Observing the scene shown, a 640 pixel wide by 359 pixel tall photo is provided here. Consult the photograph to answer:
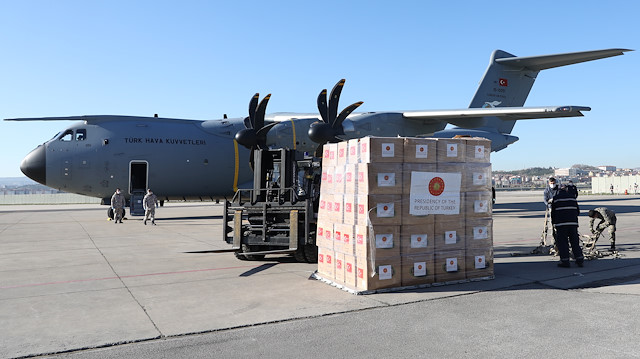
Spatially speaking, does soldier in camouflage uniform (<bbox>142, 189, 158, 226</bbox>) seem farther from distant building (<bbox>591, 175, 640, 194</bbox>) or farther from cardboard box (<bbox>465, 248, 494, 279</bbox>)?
distant building (<bbox>591, 175, 640, 194</bbox>)

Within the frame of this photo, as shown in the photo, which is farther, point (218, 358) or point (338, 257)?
point (338, 257)

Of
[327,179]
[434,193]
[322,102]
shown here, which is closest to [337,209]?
[327,179]

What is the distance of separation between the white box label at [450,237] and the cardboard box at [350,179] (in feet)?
4.94

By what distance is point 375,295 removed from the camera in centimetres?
623

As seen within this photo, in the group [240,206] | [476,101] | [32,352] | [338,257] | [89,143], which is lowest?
[32,352]

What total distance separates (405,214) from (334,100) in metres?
7.55

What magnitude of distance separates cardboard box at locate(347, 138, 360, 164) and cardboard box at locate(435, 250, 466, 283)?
1807mm

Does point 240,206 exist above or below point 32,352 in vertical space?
above

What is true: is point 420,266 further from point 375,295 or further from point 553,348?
point 553,348

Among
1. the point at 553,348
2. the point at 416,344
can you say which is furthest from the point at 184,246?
the point at 553,348

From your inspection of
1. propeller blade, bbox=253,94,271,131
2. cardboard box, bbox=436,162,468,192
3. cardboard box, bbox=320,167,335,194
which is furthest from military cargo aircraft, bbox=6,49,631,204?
cardboard box, bbox=436,162,468,192

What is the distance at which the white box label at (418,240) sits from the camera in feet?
21.8

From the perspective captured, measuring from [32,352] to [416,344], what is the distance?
3.42m

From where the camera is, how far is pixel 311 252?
8.84 meters
